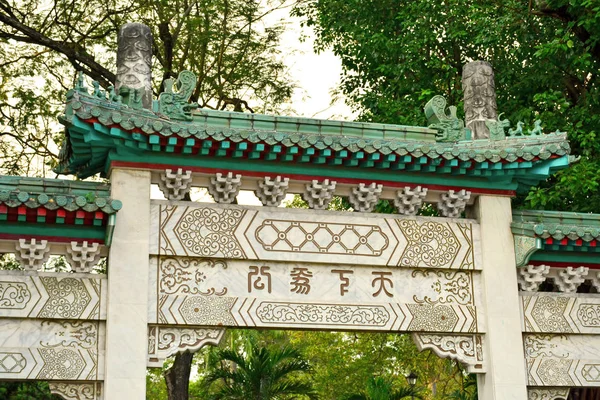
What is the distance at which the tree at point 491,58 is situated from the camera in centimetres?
1246

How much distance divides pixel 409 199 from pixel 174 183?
2.42 metres

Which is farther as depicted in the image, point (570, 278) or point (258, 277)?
point (570, 278)

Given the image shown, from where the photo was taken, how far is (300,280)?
8.77 meters

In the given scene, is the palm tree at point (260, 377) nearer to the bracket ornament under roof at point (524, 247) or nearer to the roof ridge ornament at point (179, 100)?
the bracket ornament under roof at point (524, 247)

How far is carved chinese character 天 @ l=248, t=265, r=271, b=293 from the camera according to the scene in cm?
862

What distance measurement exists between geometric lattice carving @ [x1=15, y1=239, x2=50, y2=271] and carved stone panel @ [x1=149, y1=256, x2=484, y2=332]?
0.99 meters

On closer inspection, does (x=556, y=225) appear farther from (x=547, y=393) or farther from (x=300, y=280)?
(x=300, y=280)

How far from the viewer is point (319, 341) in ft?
78.4

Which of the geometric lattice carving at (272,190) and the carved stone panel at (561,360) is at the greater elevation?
the geometric lattice carving at (272,190)

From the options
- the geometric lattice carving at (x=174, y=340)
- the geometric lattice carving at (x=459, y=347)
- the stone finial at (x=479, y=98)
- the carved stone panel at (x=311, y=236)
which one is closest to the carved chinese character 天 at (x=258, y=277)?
the carved stone panel at (x=311, y=236)

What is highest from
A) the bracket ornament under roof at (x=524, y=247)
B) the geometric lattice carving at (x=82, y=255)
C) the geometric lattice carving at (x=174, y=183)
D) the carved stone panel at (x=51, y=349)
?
the geometric lattice carving at (x=174, y=183)

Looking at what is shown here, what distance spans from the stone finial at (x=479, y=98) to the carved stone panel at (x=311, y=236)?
3.49 ft

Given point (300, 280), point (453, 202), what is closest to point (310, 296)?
point (300, 280)

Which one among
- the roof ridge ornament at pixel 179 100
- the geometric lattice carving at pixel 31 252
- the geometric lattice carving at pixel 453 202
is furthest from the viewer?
the geometric lattice carving at pixel 453 202
